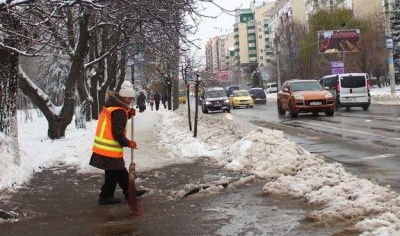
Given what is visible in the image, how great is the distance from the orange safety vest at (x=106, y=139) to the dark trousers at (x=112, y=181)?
318mm

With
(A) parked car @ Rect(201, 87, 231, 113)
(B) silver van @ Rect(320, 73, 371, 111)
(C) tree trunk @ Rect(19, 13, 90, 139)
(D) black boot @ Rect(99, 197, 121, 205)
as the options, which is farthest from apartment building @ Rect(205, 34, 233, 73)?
(B) silver van @ Rect(320, 73, 371, 111)

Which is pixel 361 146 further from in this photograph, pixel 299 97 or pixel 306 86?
pixel 306 86

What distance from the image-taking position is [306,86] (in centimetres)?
2498

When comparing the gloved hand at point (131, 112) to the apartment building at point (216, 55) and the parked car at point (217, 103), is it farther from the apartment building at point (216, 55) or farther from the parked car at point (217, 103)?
the parked car at point (217, 103)

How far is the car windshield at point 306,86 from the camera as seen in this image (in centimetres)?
2477

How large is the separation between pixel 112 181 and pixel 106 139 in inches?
24.3

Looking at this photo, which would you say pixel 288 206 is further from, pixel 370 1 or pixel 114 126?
pixel 370 1

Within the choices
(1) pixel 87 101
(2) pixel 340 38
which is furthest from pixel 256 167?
(2) pixel 340 38

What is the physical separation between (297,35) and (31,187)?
68.9 meters

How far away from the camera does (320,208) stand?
226 inches

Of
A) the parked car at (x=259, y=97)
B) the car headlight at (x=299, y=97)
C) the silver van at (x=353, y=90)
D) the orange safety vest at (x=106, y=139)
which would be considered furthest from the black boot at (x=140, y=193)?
the parked car at (x=259, y=97)

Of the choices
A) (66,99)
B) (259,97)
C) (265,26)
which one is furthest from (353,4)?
(66,99)

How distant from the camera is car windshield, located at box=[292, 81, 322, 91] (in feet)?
81.3

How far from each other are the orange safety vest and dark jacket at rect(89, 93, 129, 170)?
0.06 m
